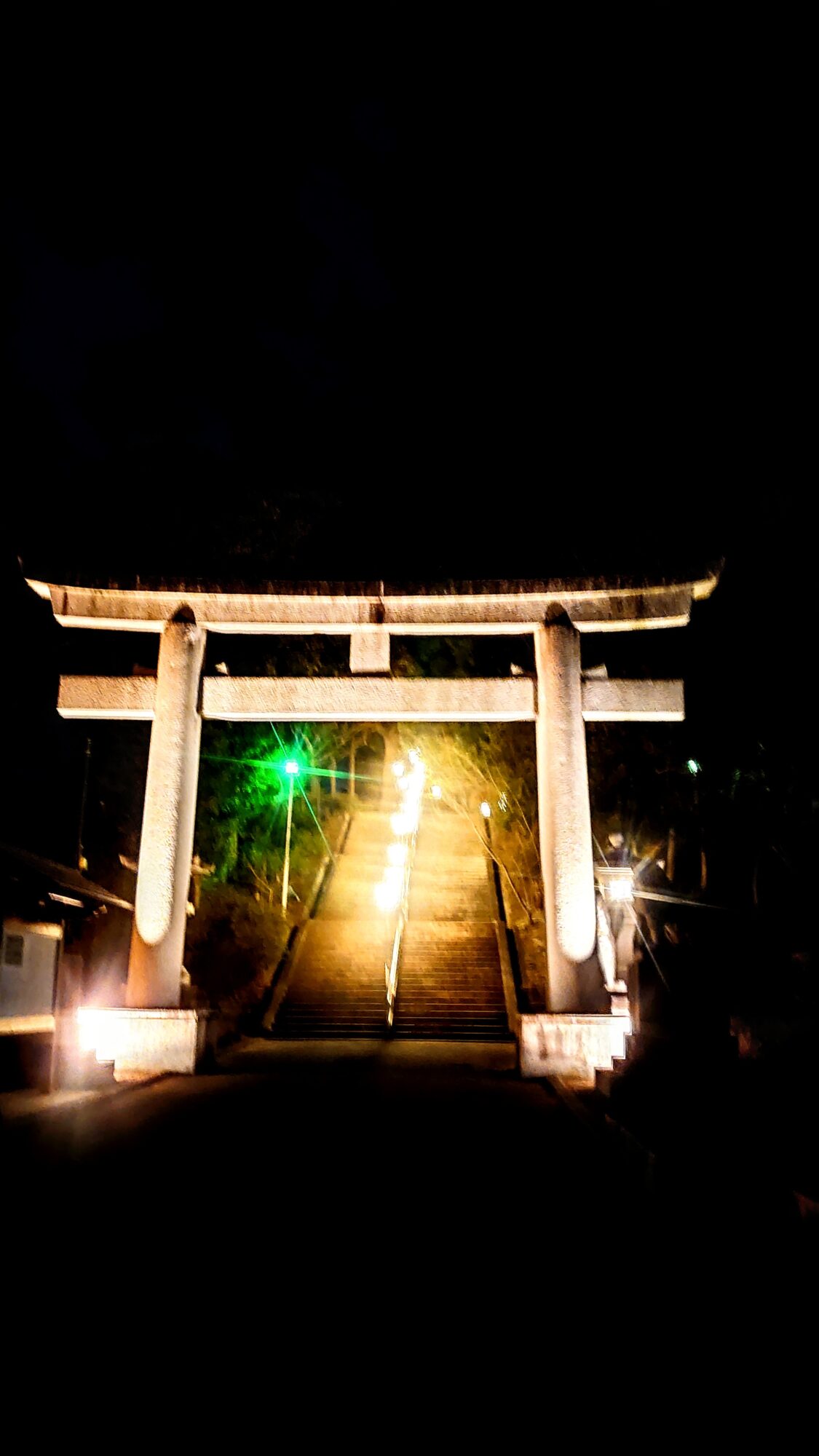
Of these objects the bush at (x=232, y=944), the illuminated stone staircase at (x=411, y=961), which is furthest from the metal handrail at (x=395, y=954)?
the bush at (x=232, y=944)

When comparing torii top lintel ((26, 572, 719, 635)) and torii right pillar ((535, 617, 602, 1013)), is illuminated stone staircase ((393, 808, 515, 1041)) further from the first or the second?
torii top lintel ((26, 572, 719, 635))

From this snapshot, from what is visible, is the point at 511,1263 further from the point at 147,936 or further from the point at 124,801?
the point at 124,801

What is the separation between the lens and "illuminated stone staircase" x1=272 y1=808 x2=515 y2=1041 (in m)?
13.9

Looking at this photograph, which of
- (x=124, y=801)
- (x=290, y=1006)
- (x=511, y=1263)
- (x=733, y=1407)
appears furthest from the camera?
(x=124, y=801)

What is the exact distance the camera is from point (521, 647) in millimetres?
14945

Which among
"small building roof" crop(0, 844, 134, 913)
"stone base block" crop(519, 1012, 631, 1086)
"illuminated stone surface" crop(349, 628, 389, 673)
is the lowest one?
"stone base block" crop(519, 1012, 631, 1086)

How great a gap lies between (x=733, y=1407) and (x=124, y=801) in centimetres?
1684

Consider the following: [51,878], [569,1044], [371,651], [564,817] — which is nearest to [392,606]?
[371,651]

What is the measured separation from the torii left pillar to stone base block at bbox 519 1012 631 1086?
3.79 metres

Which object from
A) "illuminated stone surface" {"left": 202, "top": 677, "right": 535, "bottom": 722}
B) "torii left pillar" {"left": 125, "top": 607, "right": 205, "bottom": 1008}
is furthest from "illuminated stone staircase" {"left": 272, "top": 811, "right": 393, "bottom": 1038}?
"illuminated stone surface" {"left": 202, "top": 677, "right": 535, "bottom": 722}

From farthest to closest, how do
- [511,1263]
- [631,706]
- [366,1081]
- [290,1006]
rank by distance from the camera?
1. [290,1006]
2. [631,706]
3. [366,1081]
4. [511,1263]

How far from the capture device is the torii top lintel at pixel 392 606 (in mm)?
9266

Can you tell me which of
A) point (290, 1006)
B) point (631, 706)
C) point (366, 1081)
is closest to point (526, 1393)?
point (366, 1081)

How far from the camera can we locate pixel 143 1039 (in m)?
8.30
